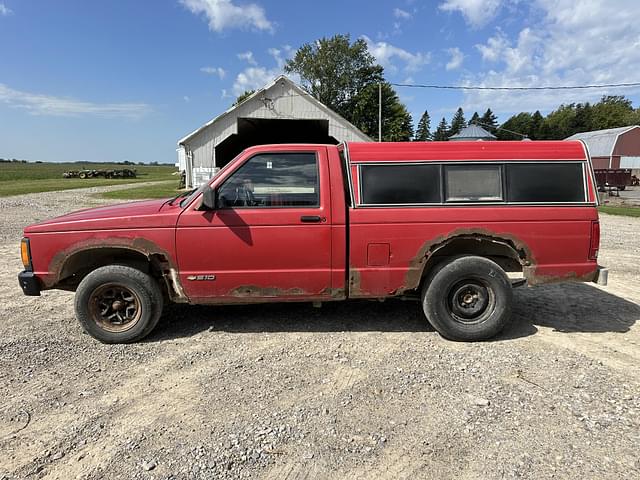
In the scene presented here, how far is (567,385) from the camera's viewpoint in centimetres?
330

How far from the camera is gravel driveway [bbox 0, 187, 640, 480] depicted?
96.3 inches

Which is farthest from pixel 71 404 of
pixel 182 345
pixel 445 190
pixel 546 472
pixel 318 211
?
pixel 445 190

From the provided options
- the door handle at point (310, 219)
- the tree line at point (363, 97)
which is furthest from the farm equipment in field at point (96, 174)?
the door handle at point (310, 219)

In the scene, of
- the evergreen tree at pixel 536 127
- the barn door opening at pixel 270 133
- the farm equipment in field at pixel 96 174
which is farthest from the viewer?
the evergreen tree at pixel 536 127

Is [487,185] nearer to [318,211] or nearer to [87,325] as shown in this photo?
[318,211]

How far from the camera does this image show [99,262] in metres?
4.23

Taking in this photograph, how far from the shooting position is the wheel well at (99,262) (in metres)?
4.04

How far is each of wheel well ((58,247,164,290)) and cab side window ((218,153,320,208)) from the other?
106 centimetres

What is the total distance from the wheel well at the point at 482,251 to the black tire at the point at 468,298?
4.3 inches

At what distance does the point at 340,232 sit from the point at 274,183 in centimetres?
85

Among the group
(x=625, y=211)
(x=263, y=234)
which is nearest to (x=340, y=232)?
(x=263, y=234)

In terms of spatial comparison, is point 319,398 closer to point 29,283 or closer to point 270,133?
point 29,283

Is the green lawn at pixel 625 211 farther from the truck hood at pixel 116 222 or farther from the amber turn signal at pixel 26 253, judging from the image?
the amber turn signal at pixel 26 253

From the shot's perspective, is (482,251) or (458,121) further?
(458,121)
